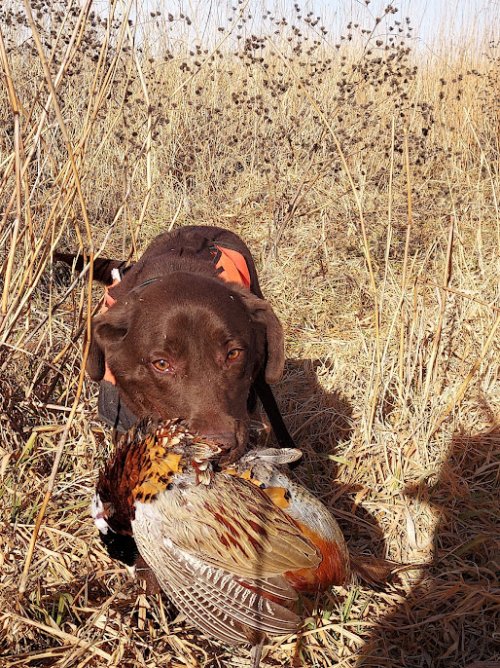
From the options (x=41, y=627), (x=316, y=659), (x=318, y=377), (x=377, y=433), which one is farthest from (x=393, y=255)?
(x=41, y=627)

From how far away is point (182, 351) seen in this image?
2439 millimetres

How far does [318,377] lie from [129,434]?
1.71 meters

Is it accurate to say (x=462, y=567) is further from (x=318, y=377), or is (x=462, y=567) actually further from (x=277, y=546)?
(x=318, y=377)

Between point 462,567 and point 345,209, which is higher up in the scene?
point 345,209

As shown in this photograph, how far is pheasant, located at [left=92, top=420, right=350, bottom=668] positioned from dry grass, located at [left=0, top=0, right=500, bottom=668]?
21 centimetres

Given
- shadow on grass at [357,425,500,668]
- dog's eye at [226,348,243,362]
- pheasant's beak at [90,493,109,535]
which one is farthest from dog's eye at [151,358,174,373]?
shadow on grass at [357,425,500,668]

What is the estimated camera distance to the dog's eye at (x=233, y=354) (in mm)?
2492

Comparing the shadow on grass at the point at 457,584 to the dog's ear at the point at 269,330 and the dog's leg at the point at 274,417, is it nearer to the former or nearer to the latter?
the dog's leg at the point at 274,417

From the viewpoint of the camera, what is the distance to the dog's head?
2396 millimetres

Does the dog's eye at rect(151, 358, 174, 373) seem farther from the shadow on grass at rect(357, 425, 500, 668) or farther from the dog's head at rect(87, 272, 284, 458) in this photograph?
the shadow on grass at rect(357, 425, 500, 668)

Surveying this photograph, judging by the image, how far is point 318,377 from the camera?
3.54 m

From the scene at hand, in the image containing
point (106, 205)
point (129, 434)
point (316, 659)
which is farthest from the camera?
point (106, 205)

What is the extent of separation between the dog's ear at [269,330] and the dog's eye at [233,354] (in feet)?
0.79

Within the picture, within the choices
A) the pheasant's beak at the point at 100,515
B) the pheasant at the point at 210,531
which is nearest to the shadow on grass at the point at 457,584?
the pheasant at the point at 210,531
